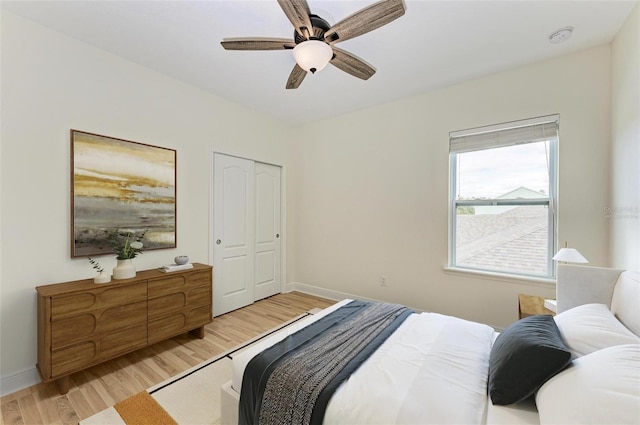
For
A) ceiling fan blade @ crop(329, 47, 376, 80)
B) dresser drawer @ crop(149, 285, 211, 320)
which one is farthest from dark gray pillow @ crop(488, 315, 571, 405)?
dresser drawer @ crop(149, 285, 211, 320)

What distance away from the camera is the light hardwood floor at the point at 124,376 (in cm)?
170

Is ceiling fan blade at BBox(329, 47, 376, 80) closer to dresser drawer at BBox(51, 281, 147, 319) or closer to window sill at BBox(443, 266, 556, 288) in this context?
window sill at BBox(443, 266, 556, 288)

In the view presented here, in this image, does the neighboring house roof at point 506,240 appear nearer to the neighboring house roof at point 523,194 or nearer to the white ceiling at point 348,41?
the neighboring house roof at point 523,194

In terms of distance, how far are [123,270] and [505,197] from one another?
3818mm

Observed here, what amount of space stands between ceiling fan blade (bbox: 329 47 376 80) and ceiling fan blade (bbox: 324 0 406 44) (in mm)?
154

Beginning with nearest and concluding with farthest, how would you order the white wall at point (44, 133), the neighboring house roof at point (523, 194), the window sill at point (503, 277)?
the white wall at point (44, 133)
the window sill at point (503, 277)
the neighboring house roof at point (523, 194)

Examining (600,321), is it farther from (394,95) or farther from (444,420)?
(394,95)

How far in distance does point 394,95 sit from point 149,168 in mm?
2962

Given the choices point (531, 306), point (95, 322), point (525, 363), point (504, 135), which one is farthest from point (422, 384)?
point (504, 135)

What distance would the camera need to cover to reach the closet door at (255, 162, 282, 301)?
153 inches

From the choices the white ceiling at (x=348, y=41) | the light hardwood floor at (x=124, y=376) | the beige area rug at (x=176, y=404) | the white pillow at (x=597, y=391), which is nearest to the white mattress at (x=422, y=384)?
the white pillow at (x=597, y=391)

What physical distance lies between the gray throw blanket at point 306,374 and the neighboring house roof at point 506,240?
1887 mm

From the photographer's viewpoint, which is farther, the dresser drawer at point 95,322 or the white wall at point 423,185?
the white wall at point 423,185

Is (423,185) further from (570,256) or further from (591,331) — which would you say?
(591,331)
